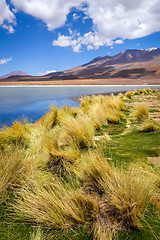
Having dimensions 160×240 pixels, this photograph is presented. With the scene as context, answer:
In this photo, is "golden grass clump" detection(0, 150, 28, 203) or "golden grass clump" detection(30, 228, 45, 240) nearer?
"golden grass clump" detection(30, 228, 45, 240)

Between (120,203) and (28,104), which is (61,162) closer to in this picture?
(120,203)

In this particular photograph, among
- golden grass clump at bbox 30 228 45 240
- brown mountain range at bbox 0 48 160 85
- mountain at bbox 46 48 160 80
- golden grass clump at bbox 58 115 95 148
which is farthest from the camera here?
mountain at bbox 46 48 160 80

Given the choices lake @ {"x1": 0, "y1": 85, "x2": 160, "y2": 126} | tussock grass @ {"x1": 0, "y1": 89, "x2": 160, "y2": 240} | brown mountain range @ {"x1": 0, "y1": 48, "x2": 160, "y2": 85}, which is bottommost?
lake @ {"x1": 0, "y1": 85, "x2": 160, "y2": 126}

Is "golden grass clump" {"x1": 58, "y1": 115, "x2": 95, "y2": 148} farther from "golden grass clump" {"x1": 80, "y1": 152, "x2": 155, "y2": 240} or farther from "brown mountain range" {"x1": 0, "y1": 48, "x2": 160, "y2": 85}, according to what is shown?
"brown mountain range" {"x1": 0, "y1": 48, "x2": 160, "y2": 85}

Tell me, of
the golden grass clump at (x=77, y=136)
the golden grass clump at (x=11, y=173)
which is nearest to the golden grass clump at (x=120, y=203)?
the golden grass clump at (x=11, y=173)

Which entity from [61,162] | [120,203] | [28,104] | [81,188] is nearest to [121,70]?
[28,104]

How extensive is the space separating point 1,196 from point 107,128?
3008mm

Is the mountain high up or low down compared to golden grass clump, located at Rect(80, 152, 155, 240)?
up

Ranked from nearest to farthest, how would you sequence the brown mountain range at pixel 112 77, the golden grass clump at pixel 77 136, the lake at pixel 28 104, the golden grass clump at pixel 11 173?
the golden grass clump at pixel 11 173 < the golden grass clump at pixel 77 136 < the lake at pixel 28 104 < the brown mountain range at pixel 112 77

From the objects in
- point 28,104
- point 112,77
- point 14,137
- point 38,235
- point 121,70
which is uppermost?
point 121,70

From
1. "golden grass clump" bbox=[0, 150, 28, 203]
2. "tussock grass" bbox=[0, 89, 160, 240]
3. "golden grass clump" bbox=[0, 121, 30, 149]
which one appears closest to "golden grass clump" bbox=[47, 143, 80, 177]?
"tussock grass" bbox=[0, 89, 160, 240]

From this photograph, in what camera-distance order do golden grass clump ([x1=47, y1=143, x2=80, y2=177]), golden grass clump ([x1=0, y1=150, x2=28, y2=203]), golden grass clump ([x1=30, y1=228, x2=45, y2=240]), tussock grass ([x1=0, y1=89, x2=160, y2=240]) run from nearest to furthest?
golden grass clump ([x1=30, y1=228, x2=45, y2=240])
tussock grass ([x1=0, y1=89, x2=160, y2=240])
golden grass clump ([x1=0, y1=150, x2=28, y2=203])
golden grass clump ([x1=47, y1=143, x2=80, y2=177])

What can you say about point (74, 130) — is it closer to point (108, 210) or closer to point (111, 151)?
point (111, 151)

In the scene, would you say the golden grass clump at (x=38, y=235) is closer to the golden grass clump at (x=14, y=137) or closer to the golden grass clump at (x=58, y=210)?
the golden grass clump at (x=58, y=210)
